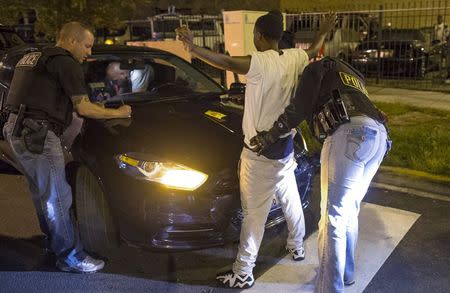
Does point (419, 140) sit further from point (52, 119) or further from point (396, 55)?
point (396, 55)

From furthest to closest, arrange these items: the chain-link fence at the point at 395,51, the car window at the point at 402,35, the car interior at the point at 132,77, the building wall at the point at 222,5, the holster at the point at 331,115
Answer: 1. the building wall at the point at 222,5
2. the car window at the point at 402,35
3. the chain-link fence at the point at 395,51
4. the car interior at the point at 132,77
5. the holster at the point at 331,115

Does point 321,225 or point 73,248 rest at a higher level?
point 321,225

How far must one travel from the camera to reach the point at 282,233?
153 inches

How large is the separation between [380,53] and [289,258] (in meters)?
8.60

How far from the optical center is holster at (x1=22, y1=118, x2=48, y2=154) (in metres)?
3.18

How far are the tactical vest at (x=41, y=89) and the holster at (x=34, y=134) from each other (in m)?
0.06

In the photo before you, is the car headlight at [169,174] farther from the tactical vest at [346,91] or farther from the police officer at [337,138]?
the tactical vest at [346,91]

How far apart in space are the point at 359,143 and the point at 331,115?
0.21 m

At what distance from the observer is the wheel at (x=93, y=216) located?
11.1 feet

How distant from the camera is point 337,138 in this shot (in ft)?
8.70

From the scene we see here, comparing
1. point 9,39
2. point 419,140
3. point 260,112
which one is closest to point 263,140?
point 260,112

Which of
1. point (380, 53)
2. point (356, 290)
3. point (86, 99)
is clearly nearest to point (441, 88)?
point (380, 53)

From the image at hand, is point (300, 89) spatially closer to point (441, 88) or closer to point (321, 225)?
point (321, 225)

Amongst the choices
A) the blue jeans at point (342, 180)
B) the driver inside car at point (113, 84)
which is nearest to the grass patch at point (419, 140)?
the driver inside car at point (113, 84)
